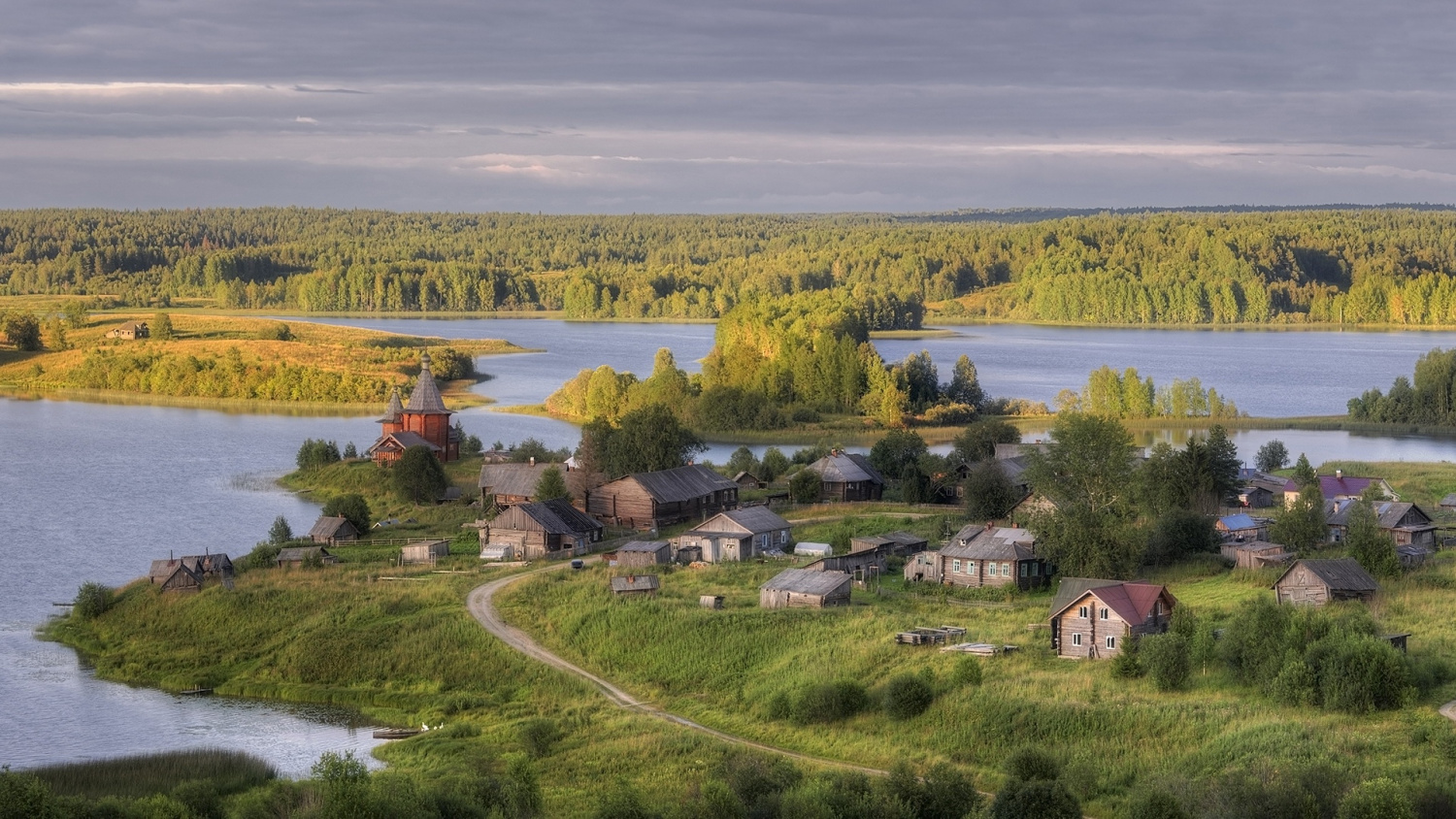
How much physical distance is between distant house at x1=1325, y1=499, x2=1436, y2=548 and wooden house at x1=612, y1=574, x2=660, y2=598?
15.1 m

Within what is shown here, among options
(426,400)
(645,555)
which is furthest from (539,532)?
(426,400)

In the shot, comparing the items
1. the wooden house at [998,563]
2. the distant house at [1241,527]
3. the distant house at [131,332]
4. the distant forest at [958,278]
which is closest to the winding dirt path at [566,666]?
the wooden house at [998,563]

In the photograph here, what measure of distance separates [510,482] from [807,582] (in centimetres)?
1444

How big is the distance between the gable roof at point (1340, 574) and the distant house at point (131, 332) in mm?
90376

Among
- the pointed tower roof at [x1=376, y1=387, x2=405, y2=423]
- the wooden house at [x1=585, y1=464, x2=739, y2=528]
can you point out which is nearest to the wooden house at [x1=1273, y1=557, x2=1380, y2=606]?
the wooden house at [x1=585, y1=464, x2=739, y2=528]

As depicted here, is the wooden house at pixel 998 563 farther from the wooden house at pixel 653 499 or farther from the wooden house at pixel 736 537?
the wooden house at pixel 653 499

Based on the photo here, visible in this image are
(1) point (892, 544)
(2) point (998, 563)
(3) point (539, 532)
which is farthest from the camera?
(3) point (539, 532)

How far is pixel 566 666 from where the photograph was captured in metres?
31.6

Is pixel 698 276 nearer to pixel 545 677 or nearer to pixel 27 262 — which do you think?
pixel 27 262

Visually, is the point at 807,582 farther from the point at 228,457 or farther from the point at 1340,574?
the point at 228,457

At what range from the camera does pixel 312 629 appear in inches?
1363

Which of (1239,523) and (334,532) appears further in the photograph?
(334,532)

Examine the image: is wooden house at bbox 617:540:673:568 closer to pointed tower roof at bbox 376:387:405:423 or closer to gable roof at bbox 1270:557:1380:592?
gable roof at bbox 1270:557:1380:592

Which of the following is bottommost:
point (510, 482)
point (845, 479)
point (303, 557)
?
point (303, 557)
